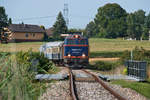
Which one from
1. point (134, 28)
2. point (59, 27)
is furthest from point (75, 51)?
point (134, 28)

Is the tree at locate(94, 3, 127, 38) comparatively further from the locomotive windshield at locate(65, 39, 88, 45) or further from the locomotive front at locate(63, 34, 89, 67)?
the locomotive front at locate(63, 34, 89, 67)

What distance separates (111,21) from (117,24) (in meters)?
2.81

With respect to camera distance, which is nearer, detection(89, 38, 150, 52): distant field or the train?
the train

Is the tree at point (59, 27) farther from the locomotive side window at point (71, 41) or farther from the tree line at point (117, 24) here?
the locomotive side window at point (71, 41)

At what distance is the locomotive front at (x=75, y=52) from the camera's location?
24234 millimetres

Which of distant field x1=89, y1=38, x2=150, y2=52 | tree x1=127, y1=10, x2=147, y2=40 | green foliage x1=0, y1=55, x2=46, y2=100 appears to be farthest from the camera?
tree x1=127, y1=10, x2=147, y2=40

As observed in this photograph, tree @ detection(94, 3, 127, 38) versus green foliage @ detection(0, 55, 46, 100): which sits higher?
tree @ detection(94, 3, 127, 38)

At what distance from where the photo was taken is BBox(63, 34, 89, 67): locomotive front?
24.2 meters

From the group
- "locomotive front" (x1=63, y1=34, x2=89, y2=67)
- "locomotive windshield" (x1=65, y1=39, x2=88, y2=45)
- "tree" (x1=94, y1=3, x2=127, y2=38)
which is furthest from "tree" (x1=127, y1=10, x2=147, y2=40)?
"locomotive front" (x1=63, y1=34, x2=89, y2=67)

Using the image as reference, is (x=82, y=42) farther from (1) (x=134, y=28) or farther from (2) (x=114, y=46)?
(1) (x=134, y=28)

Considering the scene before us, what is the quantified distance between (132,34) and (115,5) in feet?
50.4

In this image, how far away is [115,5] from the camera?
352ft

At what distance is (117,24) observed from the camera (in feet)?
317

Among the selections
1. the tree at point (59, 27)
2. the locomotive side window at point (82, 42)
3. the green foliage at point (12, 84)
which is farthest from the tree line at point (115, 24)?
the green foliage at point (12, 84)
